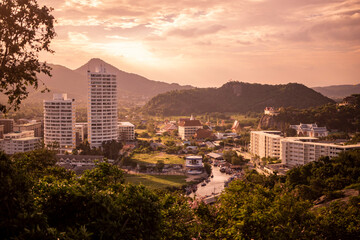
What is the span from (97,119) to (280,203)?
33864mm

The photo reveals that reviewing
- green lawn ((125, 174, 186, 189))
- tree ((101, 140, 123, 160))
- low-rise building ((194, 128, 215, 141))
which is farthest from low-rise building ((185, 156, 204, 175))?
low-rise building ((194, 128, 215, 141))

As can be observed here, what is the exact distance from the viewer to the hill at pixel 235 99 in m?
93.2

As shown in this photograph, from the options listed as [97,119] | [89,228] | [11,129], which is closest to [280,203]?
[89,228]

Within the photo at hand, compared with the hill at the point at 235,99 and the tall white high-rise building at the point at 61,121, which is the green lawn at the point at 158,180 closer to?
the tall white high-rise building at the point at 61,121

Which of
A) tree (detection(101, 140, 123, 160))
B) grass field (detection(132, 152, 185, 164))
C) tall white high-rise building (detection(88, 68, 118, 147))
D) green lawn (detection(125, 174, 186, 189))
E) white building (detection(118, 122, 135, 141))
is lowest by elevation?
green lawn (detection(125, 174, 186, 189))

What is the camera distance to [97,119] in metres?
39.9

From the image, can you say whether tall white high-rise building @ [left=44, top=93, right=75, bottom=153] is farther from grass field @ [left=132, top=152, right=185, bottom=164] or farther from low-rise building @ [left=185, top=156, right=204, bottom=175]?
low-rise building @ [left=185, top=156, right=204, bottom=175]

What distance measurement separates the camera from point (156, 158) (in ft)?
120

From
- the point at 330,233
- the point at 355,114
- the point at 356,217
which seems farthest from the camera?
the point at 355,114

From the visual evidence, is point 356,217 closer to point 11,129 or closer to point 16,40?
point 16,40

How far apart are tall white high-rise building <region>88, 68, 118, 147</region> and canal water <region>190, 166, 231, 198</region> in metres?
15.3

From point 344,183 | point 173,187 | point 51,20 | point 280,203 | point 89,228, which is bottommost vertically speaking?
point 173,187

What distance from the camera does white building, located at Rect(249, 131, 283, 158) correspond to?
3375 centimetres

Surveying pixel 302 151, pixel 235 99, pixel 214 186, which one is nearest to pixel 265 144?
pixel 302 151
